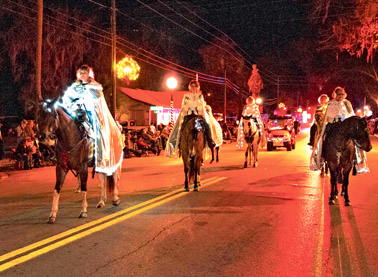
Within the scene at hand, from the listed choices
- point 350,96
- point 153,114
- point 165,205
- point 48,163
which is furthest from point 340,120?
point 350,96

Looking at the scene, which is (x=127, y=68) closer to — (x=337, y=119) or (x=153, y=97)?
(x=153, y=97)

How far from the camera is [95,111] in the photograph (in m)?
8.39

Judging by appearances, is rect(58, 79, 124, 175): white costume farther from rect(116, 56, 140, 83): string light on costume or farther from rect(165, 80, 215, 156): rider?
rect(116, 56, 140, 83): string light on costume

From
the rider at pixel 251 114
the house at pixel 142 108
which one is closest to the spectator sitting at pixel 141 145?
the rider at pixel 251 114

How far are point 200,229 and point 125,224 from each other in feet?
4.39

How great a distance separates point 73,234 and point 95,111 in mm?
2755

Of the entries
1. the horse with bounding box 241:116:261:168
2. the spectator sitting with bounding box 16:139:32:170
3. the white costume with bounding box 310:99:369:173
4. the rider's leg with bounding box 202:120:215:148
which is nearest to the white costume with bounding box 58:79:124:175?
the rider's leg with bounding box 202:120:215:148

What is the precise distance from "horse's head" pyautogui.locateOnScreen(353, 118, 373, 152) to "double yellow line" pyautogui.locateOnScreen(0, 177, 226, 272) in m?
4.38

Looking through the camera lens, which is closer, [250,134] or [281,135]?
[250,134]

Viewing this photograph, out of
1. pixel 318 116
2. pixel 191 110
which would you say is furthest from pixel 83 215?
pixel 318 116

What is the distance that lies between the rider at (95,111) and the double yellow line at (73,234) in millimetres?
1046

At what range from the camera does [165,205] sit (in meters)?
8.91

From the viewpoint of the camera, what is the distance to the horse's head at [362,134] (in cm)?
892

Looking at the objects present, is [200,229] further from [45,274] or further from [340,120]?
[340,120]
